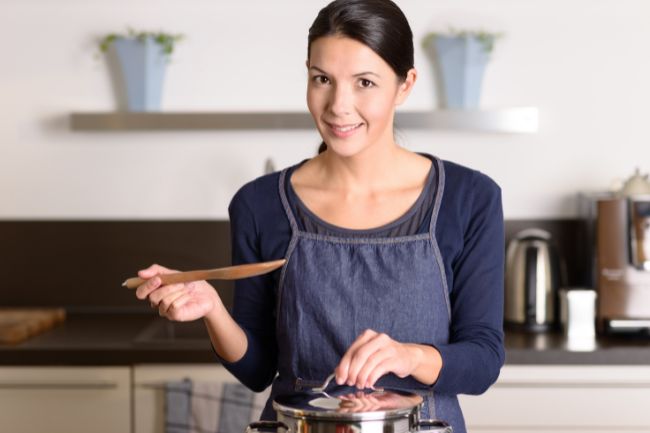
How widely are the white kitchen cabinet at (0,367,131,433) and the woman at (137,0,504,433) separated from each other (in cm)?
123

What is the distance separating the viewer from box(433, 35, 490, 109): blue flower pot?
10.6 ft

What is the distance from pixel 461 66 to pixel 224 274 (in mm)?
2083

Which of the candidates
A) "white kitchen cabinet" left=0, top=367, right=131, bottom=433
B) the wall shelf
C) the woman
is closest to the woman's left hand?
the woman

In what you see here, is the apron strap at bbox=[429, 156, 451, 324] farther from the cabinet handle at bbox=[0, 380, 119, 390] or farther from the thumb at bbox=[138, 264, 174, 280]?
the cabinet handle at bbox=[0, 380, 119, 390]

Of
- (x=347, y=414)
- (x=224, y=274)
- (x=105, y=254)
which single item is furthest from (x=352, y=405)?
(x=105, y=254)

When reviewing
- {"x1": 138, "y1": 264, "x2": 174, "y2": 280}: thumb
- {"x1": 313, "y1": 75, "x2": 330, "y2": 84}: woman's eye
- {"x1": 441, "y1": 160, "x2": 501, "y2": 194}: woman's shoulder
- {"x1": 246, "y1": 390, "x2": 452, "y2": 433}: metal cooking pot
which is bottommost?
{"x1": 246, "y1": 390, "x2": 452, "y2": 433}: metal cooking pot

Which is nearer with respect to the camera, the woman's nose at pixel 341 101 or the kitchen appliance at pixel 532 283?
the woman's nose at pixel 341 101

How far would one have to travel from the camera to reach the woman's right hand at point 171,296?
1.37m

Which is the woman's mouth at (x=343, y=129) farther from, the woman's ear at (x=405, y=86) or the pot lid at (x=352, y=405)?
the pot lid at (x=352, y=405)

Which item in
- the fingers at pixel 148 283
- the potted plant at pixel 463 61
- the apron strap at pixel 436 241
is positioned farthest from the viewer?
the potted plant at pixel 463 61

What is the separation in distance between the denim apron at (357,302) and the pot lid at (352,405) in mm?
291

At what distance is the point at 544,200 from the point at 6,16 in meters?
1.79

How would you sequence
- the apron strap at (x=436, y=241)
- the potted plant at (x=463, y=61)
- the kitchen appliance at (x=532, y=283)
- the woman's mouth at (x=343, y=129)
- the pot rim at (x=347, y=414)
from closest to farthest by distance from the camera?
the pot rim at (x=347, y=414) < the woman's mouth at (x=343, y=129) < the apron strap at (x=436, y=241) < the kitchen appliance at (x=532, y=283) < the potted plant at (x=463, y=61)

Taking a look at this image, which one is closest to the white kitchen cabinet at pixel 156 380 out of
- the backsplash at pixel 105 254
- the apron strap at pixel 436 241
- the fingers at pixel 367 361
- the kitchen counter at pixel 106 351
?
the kitchen counter at pixel 106 351
